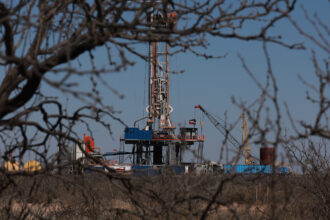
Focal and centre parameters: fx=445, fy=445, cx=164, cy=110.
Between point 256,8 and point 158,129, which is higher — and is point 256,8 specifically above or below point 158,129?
below

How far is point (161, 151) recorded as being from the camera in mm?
51906

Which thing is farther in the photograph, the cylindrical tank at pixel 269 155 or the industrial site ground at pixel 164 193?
the industrial site ground at pixel 164 193

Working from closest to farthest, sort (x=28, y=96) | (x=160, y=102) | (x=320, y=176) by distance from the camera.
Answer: (x=28, y=96), (x=320, y=176), (x=160, y=102)

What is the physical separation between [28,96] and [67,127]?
37.4 inches

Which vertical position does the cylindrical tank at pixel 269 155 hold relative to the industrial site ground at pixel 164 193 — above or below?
above

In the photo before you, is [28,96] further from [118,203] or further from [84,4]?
[118,203]

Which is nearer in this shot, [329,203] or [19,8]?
[19,8]

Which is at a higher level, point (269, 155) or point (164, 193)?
point (269, 155)

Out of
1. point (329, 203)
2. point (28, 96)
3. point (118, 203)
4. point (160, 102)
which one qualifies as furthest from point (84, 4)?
point (160, 102)

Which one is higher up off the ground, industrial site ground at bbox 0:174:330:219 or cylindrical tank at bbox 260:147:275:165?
cylindrical tank at bbox 260:147:275:165

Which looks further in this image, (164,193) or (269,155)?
(164,193)

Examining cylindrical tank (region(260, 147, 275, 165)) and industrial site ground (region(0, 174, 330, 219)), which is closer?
cylindrical tank (region(260, 147, 275, 165))

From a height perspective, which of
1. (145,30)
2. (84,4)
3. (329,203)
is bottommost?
(329,203)

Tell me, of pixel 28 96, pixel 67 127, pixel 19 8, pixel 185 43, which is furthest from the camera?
pixel 67 127
